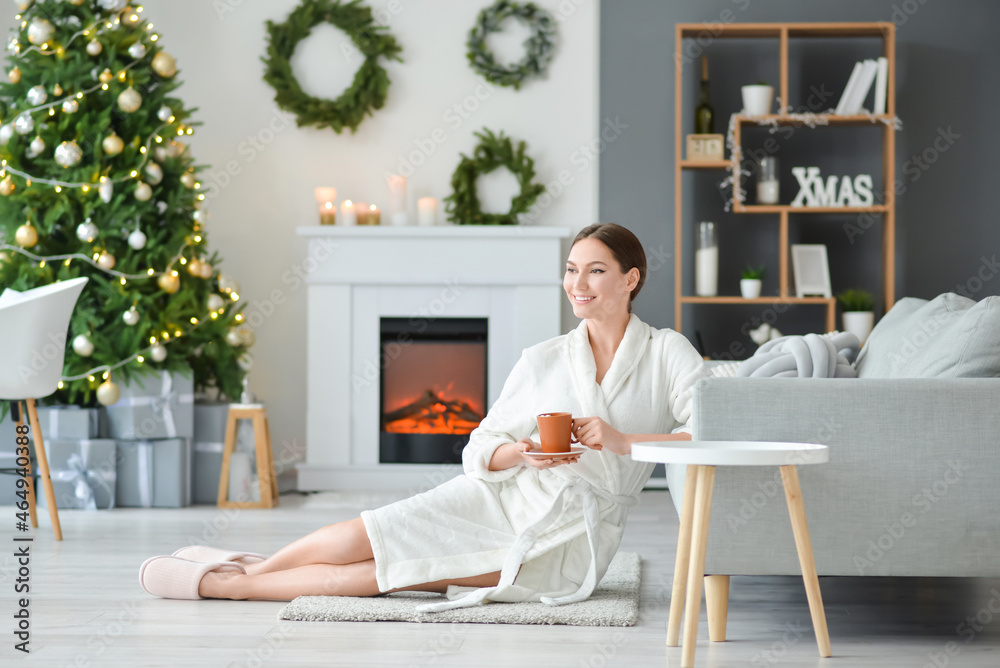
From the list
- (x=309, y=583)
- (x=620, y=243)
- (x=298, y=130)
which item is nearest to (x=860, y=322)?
(x=620, y=243)

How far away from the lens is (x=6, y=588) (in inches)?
103

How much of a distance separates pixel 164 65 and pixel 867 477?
327cm

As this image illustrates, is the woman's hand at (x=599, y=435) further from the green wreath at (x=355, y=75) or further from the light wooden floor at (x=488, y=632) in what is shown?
the green wreath at (x=355, y=75)

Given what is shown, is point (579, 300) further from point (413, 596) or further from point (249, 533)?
point (249, 533)

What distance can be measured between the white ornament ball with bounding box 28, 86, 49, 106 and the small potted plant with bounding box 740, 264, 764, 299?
10.0 feet

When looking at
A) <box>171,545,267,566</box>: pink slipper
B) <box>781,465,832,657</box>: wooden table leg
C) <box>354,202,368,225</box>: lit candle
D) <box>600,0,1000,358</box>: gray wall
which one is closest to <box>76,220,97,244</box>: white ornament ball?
<box>354,202,368,225</box>: lit candle

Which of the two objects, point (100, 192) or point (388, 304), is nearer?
point (100, 192)

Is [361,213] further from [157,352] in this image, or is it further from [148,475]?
[148,475]

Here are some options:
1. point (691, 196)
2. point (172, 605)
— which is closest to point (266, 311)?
point (691, 196)

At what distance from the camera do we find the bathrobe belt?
2.33 meters

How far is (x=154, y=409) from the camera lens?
4074 mm

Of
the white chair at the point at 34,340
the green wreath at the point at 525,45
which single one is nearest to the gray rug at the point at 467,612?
the white chair at the point at 34,340

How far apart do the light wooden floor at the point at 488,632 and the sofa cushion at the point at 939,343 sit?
1.96ft

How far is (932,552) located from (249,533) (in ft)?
7.57
